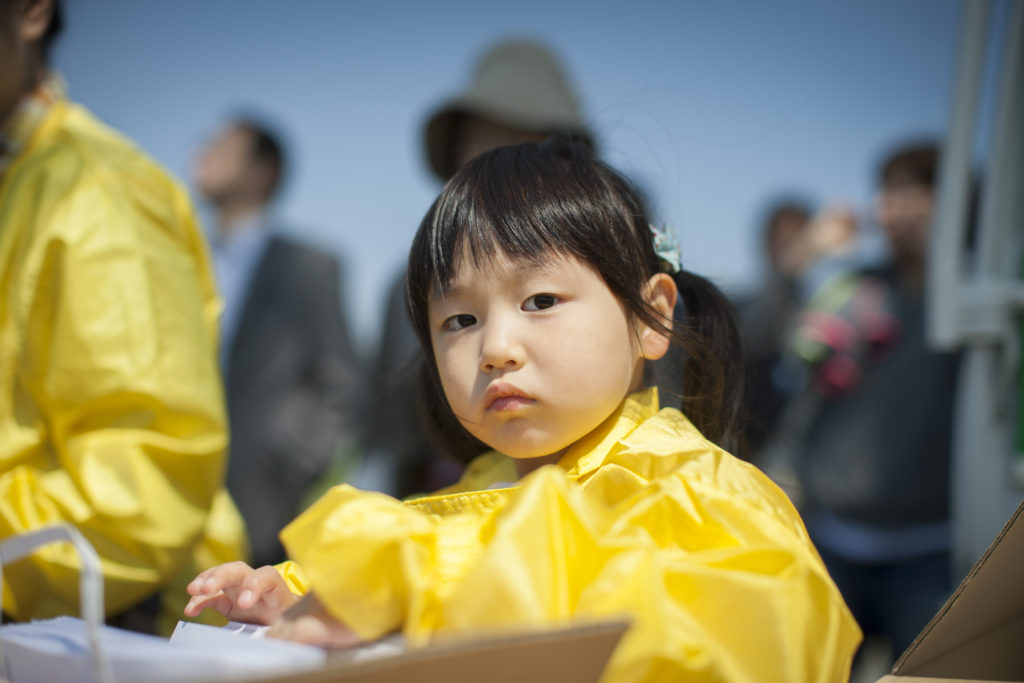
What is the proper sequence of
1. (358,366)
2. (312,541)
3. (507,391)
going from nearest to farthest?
1. (312,541)
2. (507,391)
3. (358,366)

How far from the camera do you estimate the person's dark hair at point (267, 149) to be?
13.0 ft

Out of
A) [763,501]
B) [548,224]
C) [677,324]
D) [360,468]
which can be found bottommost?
[360,468]

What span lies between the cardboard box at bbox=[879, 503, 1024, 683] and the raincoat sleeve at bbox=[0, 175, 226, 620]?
1.10m

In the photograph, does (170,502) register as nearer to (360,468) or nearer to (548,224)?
(548,224)

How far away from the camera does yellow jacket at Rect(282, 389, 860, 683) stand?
2.58 ft

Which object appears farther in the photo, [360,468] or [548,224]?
[360,468]

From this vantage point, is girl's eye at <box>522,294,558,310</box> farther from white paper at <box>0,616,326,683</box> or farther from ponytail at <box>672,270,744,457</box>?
white paper at <box>0,616,326,683</box>

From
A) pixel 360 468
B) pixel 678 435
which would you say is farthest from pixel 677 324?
pixel 360 468

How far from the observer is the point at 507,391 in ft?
3.56

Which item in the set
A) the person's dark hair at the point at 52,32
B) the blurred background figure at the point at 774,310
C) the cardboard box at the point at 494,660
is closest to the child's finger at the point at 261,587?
the cardboard box at the point at 494,660

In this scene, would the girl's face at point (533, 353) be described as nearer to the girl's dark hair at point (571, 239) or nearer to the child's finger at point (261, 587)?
the girl's dark hair at point (571, 239)

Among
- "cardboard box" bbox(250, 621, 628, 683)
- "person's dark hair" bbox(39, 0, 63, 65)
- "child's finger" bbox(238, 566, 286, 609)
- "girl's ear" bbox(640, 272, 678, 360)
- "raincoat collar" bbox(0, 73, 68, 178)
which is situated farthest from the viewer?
"person's dark hair" bbox(39, 0, 63, 65)

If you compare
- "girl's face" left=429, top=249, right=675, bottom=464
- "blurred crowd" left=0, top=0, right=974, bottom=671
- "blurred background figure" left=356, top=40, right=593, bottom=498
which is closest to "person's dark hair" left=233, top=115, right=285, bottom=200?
"blurred crowd" left=0, top=0, right=974, bottom=671

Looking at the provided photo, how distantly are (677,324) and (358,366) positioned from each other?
231 centimetres
